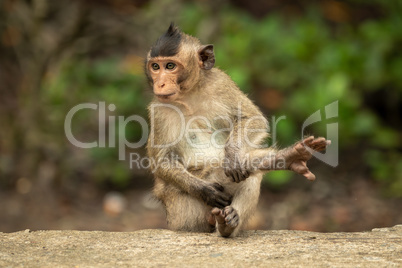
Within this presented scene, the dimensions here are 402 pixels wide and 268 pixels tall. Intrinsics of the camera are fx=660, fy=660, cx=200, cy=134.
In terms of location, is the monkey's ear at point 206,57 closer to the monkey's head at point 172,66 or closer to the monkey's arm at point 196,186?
the monkey's head at point 172,66

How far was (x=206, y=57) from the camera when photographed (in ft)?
21.5

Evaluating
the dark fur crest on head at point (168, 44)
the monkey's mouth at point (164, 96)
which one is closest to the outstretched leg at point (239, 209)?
the monkey's mouth at point (164, 96)

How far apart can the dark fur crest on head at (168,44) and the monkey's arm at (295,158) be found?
53.1 inches

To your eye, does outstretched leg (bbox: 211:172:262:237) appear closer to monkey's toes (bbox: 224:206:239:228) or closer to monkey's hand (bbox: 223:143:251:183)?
monkey's toes (bbox: 224:206:239:228)

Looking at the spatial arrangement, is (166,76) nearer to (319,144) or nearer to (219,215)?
(219,215)

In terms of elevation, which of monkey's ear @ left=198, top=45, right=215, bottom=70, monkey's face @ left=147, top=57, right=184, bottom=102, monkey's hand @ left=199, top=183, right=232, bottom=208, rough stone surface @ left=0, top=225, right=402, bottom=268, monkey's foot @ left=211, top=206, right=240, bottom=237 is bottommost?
rough stone surface @ left=0, top=225, right=402, bottom=268

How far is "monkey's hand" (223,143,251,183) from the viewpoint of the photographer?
230 inches

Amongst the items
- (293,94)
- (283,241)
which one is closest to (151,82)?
(283,241)

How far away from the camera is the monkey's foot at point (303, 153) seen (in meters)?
5.06

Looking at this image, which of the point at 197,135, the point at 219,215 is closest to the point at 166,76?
the point at 197,135

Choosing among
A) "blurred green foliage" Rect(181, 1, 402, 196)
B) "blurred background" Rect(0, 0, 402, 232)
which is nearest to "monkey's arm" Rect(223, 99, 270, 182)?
"blurred background" Rect(0, 0, 402, 232)

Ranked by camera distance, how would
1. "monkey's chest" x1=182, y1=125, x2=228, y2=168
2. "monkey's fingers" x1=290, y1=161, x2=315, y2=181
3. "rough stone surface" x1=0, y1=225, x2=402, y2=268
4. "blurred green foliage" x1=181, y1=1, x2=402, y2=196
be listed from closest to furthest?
"rough stone surface" x1=0, y1=225, x2=402, y2=268, "monkey's fingers" x1=290, y1=161, x2=315, y2=181, "monkey's chest" x1=182, y1=125, x2=228, y2=168, "blurred green foliage" x1=181, y1=1, x2=402, y2=196

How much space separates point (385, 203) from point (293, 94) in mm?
2368

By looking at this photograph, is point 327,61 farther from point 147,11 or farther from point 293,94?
point 147,11
